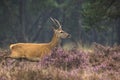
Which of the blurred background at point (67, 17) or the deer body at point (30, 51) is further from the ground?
the blurred background at point (67, 17)

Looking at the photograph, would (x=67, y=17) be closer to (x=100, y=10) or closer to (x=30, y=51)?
(x=100, y=10)

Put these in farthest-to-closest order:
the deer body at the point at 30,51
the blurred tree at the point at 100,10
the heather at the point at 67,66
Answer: the blurred tree at the point at 100,10
the deer body at the point at 30,51
the heather at the point at 67,66

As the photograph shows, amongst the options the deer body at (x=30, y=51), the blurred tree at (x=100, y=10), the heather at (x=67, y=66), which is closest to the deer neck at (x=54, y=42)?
the deer body at (x=30, y=51)

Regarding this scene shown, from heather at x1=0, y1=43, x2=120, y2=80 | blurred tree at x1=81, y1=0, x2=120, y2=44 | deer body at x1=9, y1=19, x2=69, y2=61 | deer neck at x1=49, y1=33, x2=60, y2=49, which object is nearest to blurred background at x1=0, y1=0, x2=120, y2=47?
blurred tree at x1=81, y1=0, x2=120, y2=44

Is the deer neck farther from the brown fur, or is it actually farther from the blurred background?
the blurred background

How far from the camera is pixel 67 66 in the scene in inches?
540

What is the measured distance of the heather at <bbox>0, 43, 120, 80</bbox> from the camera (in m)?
11.3

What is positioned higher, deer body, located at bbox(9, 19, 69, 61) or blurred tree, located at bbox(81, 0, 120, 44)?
blurred tree, located at bbox(81, 0, 120, 44)

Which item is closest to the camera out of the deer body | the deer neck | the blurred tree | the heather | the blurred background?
the heather

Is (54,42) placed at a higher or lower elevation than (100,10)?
lower

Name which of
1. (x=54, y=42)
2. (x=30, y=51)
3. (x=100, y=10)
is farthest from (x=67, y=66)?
(x=100, y=10)

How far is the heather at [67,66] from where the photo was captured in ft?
37.0

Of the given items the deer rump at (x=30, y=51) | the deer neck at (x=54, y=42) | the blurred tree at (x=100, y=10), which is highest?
the blurred tree at (x=100, y=10)

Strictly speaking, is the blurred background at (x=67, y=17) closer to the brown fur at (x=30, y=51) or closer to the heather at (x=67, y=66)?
the heather at (x=67, y=66)
